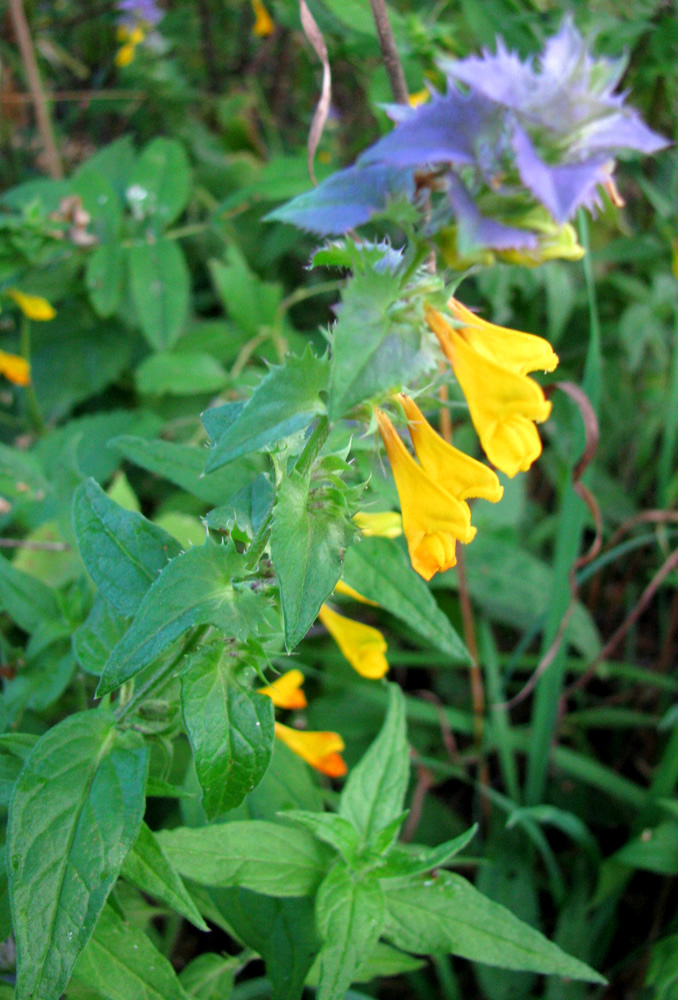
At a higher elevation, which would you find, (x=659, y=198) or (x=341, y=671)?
(x=659, y=198)

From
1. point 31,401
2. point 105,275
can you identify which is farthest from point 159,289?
point 31,401

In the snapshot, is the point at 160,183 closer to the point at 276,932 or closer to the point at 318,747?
the point at 318,747

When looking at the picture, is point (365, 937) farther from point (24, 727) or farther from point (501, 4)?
point (501, 4)

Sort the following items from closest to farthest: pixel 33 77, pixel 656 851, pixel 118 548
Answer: pixel 118 548, pixel 656 851, pixel 33 77

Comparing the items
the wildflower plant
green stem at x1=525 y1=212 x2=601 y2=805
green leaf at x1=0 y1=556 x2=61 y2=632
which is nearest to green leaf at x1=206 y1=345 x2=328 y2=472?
the wildflower plant

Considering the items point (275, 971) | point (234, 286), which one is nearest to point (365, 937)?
point (275, 971)

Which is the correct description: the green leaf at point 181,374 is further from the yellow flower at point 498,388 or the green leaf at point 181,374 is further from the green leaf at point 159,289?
the yellow flower at point 498,388

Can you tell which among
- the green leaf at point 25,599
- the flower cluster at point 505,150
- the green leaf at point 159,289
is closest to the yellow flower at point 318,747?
the green leaf at point 25,599
